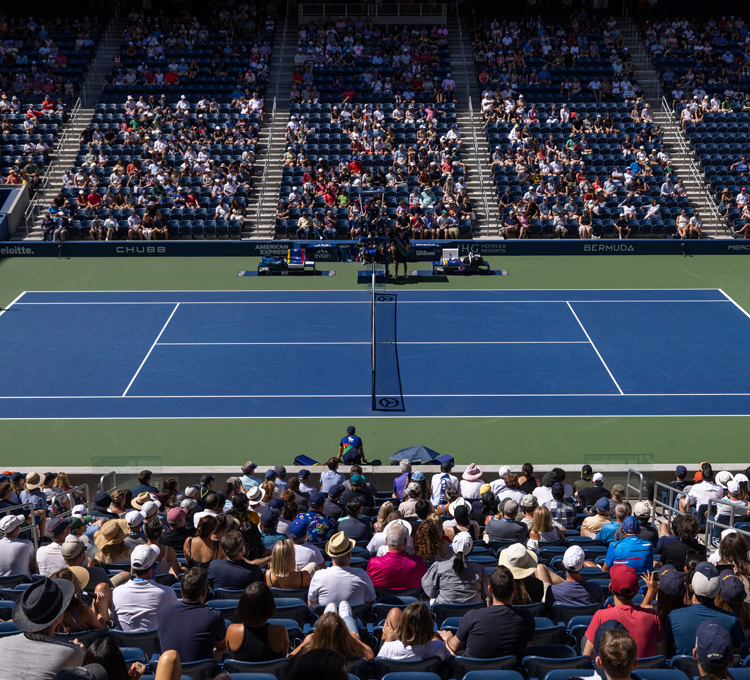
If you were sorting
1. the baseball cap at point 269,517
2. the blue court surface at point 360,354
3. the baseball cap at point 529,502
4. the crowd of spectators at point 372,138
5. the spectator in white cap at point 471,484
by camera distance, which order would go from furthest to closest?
the crowd of spectators at point 372,138, the blue court surface at point 360,354, the spectator in white cap at point 471,484, the baseball cap at point 529,502, the baseball cap at point 269,517

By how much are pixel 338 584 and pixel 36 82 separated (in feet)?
128

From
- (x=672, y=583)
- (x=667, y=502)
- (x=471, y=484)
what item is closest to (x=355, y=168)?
(x=667, y=502)

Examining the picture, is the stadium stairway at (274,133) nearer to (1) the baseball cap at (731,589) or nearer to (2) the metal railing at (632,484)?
(2) the metal railing at (632,484)

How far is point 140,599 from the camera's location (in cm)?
820

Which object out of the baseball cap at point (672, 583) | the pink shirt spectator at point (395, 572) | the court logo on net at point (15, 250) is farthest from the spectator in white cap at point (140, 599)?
the court logo on net at point (15, 250)

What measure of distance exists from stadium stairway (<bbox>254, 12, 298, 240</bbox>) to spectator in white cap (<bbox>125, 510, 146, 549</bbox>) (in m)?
25.3

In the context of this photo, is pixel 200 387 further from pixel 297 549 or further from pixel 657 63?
pixel 657 63

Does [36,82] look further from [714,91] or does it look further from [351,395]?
[714,91]

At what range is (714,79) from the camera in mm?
42844

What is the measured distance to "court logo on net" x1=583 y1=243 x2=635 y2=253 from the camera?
3412cm

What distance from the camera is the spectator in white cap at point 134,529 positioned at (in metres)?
10.6

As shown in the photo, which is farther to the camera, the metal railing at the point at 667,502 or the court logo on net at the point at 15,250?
the court logo on net at the point at 15,250

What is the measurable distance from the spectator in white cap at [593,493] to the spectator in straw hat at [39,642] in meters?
9.88

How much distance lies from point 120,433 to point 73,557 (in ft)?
37.6
